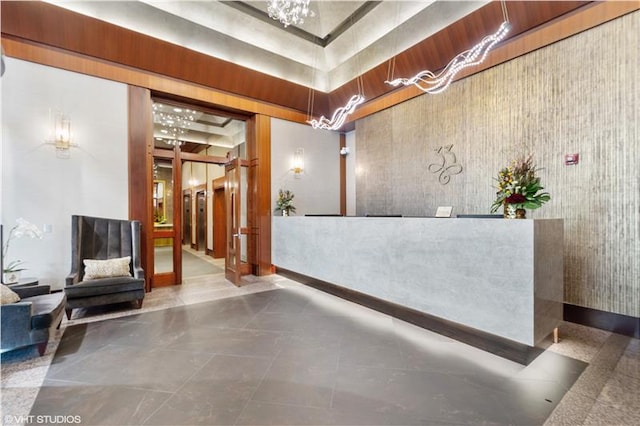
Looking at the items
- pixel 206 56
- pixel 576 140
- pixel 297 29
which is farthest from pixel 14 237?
pixel 576 140

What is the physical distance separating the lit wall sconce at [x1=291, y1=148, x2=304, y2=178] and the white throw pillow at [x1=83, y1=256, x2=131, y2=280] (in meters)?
3.84

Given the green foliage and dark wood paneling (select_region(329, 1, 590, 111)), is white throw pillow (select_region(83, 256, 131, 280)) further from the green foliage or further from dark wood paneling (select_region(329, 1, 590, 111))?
dark wood paneling (select_region(329, 1, 590, 111))

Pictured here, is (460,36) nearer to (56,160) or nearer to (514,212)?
(514,212)

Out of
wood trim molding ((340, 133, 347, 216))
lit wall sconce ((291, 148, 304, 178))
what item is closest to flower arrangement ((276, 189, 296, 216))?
lit wall sconce ((291, 148, 304, 178))

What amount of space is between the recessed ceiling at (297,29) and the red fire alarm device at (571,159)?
8.41ft

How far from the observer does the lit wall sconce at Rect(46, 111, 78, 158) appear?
4.08m

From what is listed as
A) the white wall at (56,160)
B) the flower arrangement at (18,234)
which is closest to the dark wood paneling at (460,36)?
the white wall at (56,160)

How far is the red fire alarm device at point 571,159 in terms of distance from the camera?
3347mm

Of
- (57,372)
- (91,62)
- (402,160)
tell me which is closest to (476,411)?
(57,372)

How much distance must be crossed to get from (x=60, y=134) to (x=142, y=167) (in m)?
1.13

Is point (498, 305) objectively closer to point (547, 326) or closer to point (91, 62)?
point (547, 326)

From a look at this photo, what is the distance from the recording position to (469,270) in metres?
2.57

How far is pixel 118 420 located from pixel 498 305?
307cm

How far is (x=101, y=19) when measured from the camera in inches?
163
